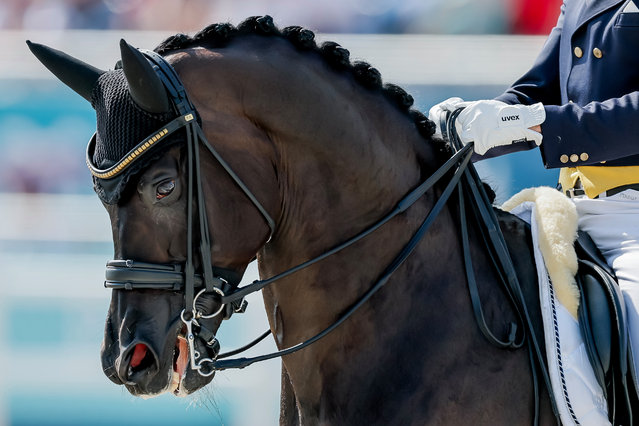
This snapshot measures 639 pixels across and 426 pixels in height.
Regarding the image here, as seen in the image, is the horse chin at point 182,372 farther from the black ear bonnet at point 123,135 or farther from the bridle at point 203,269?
the black ear bonnet at point 123,135

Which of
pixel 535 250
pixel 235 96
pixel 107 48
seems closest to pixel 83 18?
pixel 107 48

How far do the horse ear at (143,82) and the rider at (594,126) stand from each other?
0.87 meters

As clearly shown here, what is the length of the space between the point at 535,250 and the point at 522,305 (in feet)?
0.62

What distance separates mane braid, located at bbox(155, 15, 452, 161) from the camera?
2.15 m

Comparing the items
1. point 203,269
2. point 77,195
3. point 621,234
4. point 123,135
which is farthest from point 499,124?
point 77,195

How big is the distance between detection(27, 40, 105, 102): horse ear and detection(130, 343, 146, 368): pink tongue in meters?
0.69

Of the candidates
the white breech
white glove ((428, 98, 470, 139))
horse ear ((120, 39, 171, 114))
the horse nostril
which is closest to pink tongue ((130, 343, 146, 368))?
the horse nostril

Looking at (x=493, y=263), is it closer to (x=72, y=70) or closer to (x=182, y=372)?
(x=182, y=372)

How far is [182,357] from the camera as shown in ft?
6.92

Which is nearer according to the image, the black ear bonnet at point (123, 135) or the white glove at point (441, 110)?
the black ear bonnet at point (123, 135)

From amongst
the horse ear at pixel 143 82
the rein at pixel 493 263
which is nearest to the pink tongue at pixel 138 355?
the horse ear at pixel 143 82

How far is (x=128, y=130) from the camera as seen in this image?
1.98m

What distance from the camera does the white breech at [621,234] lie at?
2168 mm

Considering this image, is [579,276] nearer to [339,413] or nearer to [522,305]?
[522,305]
